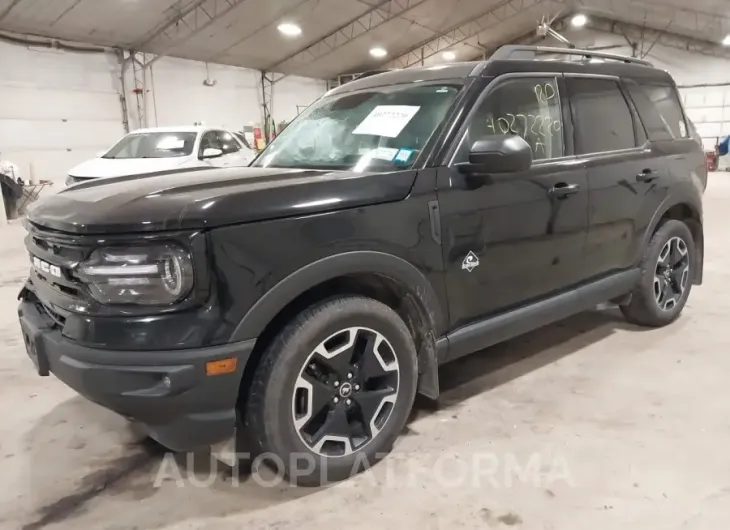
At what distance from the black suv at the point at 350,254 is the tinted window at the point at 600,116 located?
0.01 m

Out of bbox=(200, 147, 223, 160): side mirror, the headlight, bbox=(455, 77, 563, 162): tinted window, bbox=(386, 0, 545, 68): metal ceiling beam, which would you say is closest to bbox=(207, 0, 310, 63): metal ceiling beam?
bbox=(386, 0, 545, 68): metal ceiling beam

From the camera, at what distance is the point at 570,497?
2.20m

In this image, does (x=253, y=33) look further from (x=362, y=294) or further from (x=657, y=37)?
(x=362, y=294)

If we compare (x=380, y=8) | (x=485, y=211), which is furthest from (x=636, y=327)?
(x=380, y=8)

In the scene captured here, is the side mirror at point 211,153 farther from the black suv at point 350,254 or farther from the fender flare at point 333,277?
the fender flare at point 333,277

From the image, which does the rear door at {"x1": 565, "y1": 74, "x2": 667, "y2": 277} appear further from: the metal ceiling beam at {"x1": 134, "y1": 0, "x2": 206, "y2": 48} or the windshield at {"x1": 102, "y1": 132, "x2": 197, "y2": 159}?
the metal ceiling beam at {"x1": 134, "y1": 0, "x2": 206, "y2": 48}

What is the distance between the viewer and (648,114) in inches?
143

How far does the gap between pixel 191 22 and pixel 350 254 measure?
13257 millimetres

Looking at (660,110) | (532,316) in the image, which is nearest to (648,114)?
(660,110)

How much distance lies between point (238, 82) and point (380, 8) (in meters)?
4.73

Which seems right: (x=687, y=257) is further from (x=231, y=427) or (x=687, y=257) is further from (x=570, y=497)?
(x=231, y=427)

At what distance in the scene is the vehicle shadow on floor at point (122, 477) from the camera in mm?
2215

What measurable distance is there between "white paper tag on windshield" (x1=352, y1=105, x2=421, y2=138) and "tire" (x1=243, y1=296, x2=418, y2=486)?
0.83m

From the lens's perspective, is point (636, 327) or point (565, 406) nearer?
point (565, 406)
